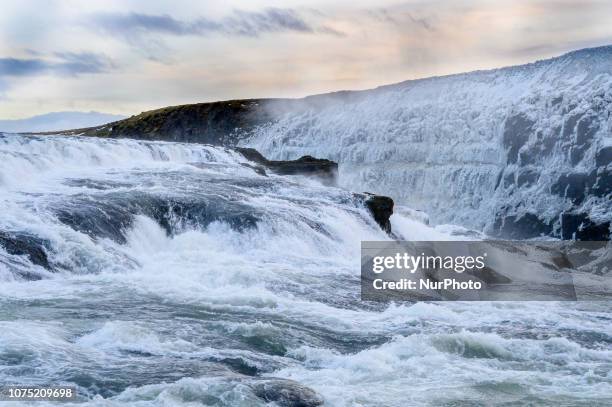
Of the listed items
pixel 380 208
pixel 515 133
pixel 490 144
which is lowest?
pixel 380 208

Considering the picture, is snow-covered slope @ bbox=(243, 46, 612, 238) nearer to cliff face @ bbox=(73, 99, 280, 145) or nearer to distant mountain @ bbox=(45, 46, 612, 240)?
distant mountain @ bbox=(45, 46, 612, 240)

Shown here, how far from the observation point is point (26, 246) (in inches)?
845

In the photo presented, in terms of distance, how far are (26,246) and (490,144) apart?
137 feet

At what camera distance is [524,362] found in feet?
54.6

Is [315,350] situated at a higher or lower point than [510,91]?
lower

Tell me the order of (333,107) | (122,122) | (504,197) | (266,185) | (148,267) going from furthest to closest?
(122,122) < (333,107) < (504,197) < (266,185) < (148,267)

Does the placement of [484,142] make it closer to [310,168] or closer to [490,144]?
[490,144]

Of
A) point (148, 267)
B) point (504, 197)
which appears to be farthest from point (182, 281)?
point (504, 197)

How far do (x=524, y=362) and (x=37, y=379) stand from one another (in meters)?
8.96

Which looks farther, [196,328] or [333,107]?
[333,107]

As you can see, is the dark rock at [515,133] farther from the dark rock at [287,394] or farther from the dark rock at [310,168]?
the dark rock at [287,394]

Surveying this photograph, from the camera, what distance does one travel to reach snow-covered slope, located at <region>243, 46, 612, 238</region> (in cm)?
5181

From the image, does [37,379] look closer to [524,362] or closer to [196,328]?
[196,328]

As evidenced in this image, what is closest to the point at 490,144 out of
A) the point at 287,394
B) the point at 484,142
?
the point at 484,142
